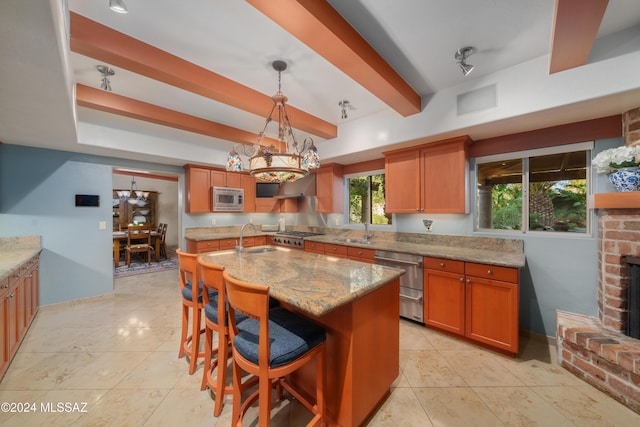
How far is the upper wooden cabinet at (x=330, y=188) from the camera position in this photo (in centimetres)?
439

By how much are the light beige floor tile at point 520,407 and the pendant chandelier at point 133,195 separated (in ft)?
30.5

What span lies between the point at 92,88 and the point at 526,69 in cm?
425

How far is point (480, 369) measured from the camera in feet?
6.79

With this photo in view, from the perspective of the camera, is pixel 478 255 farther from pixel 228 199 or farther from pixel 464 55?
pixel 228 199

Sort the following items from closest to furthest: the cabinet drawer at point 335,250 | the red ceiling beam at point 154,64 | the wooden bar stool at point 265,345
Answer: the wooden bar stool at point 265,345 → the red ceiling beam at point 154,64 → the cabinet drawer at point 335,250

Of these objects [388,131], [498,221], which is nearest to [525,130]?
[498,221]

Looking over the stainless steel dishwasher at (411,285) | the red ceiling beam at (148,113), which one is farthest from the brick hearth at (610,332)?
the red ceiling beam at (148,113)

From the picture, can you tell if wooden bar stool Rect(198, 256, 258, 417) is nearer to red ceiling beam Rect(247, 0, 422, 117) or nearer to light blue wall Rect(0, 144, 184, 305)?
red ceiling beam Rect(247, 0, 422, 117)

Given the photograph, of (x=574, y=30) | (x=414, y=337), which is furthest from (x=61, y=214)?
(x=574, y=30)

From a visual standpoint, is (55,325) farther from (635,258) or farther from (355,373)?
(635,258)

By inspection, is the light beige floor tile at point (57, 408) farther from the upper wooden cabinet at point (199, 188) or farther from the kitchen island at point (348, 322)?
the upper wooden cabinet at point (199, 188)

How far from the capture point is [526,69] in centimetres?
210

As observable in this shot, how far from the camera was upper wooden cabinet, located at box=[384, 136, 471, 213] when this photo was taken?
2.83 m

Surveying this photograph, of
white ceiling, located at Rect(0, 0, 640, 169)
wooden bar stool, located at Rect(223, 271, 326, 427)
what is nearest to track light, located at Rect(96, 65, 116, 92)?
white ceiling, located at Rect(0, 0, 640, 169)
